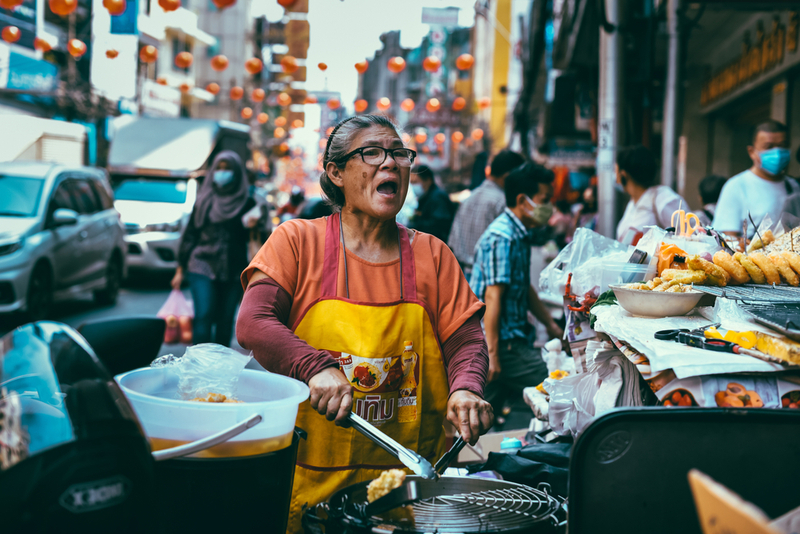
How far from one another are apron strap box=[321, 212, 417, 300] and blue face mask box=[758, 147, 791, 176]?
361 centimetres

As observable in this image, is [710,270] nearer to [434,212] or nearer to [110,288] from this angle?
[434,212]

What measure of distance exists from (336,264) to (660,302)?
1.03 metres

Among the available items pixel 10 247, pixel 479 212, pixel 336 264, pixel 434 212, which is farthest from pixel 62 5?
pixel 336 264

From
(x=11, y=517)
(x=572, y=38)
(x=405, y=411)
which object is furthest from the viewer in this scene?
(x=572, y=38)

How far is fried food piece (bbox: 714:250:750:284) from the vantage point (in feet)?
7.58

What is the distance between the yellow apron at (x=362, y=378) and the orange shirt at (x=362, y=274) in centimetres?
3

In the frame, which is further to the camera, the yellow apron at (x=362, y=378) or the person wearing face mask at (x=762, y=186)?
the person wearing face mask at (x=762, y=186)

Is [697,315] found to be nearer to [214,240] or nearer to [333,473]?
[333,473]

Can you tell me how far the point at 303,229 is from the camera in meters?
2.35

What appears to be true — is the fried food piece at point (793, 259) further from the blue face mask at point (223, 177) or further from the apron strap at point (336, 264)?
the blue face mask at point (223, 177)

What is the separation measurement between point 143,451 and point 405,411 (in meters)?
1.18

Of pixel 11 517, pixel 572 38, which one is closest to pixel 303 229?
pixel 11 517

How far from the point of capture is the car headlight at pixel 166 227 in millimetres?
12625

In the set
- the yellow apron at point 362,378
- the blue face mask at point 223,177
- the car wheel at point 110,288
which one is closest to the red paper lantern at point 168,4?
the car wheel at point 110,288
